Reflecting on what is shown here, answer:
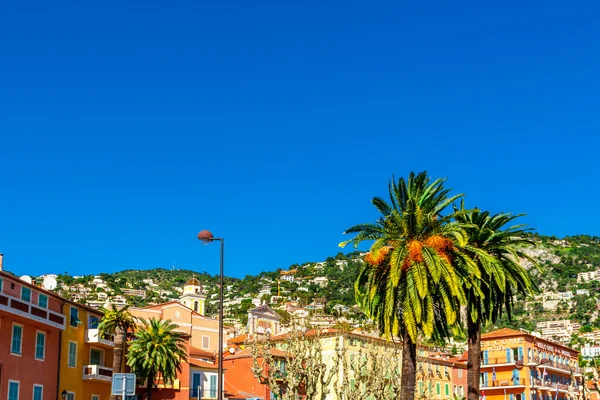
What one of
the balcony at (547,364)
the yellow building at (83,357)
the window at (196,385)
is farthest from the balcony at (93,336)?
the balcony at (547,364)

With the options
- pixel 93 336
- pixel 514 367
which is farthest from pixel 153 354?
pixel 514 367

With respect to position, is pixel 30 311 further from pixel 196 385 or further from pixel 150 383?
pixel 196 385

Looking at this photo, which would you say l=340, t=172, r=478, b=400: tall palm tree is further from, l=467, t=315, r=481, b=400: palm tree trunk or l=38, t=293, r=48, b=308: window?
l=38, t=293, r=48, b=308: window

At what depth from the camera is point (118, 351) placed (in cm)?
5266

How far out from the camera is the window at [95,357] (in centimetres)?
5928

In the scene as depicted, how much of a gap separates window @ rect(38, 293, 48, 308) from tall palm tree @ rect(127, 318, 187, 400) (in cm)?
958

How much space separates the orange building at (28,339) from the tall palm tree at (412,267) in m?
22.1

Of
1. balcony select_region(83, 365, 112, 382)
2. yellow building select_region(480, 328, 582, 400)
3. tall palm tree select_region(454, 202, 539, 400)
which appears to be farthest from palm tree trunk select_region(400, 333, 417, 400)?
yellow building select_region(480, 328, 582, 400)

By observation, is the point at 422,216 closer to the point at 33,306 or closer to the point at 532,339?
the point at 33,306

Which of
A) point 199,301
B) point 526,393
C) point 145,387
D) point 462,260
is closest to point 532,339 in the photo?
point 526,393

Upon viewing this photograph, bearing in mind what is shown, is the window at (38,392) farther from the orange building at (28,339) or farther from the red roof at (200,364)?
the red roof at (200,364)

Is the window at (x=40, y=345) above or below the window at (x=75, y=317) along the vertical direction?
below

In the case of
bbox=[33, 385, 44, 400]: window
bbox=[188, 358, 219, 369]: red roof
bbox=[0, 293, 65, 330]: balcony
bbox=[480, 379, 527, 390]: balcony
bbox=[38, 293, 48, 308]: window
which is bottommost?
bbox=[33, 385, 44, 400]: window

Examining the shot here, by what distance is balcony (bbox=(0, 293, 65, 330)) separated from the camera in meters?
45.7
